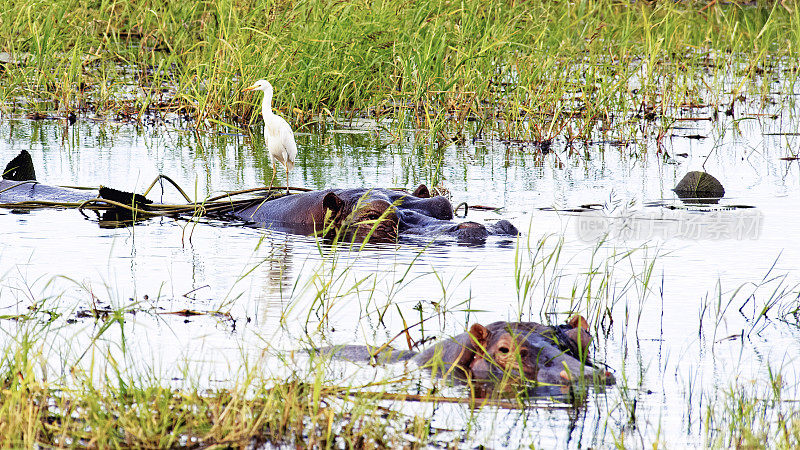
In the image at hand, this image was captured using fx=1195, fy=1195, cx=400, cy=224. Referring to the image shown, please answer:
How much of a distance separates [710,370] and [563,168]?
4.83 m

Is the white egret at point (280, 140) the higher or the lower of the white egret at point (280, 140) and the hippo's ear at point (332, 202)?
the higher

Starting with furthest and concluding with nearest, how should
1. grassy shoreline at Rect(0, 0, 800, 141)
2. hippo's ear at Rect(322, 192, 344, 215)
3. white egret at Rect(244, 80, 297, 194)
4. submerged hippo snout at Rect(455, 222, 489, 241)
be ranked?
grassy shoreline at Rect(0, 0, 800, 141)
white egret at Rect(244, 80, 297, 194)
hippo's ear at Rect(322, 192, 344, 215)
submerged hippo snout at Rect(455, 222, 489, 241)

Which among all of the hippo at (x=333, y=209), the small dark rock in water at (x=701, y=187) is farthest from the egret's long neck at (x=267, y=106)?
the small dark rock in water at (x=701, y=187)

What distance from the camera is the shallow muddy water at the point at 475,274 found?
13.4ft

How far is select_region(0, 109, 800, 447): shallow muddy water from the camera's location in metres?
4.07

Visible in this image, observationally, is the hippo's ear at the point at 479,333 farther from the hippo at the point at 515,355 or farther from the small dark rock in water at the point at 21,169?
the small dark rock in water at the point at 21,169

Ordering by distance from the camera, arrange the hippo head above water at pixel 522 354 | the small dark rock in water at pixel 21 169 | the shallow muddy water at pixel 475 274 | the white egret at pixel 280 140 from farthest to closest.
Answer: the white egret at pixel 280 140
the small dark rock in water at pixel 21 169
the shallow muddy water at pixel 475 274
the hippo head above water at pixel 522 354

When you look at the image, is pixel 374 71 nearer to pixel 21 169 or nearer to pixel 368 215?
pixel 21 169

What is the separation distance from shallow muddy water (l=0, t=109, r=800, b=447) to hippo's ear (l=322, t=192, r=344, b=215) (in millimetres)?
310

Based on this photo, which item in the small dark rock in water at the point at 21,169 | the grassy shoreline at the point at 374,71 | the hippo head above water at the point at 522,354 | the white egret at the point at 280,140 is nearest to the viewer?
the hippo head above water at the point at 522,354

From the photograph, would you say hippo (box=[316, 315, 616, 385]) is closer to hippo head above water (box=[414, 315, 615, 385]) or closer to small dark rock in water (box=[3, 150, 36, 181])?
hippo head above water (box=[414, 315, 615, 385])

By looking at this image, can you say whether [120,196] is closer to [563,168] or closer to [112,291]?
[112,291]

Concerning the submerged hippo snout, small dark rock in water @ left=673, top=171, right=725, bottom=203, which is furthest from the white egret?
small dark rock in water @ left=673, top=171, right=725, bottom=203

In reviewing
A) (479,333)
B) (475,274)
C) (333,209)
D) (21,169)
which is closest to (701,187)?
(333,209)
